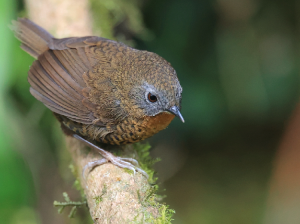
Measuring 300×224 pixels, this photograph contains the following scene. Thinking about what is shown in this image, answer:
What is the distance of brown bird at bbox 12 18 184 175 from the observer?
238cm

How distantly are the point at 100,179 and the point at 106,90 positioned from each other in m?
0.75

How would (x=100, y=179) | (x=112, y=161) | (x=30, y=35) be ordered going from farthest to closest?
(x=30, y=35) → (x=112, y=161) → (x=100, y=179)

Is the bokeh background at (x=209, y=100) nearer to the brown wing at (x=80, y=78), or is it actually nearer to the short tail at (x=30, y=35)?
the short tail at (x=30, y=35)

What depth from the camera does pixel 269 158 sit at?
174 inches

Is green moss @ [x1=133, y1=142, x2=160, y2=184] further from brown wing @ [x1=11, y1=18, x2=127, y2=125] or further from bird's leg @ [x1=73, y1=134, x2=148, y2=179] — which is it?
brown wing @ [x1=11, y1=18, x2=127, y2=125]

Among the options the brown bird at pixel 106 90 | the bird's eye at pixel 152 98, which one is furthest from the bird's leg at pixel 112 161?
the bird's eye at pixel 152 98

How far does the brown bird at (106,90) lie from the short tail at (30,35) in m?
0.09

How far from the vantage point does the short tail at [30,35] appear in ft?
9.69

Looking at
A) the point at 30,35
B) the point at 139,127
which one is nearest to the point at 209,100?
the point at 139,127

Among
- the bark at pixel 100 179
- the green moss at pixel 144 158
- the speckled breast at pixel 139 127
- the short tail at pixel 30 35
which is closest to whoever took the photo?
the bark at pixel 100 179

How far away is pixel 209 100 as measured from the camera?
378 cm

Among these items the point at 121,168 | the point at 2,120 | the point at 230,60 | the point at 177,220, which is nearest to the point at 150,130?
the point at 121,168

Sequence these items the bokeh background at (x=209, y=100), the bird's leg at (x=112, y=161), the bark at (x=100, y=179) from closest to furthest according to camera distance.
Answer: the bark at (x=100, y=179), the bird's leg at (x=112, y=161), the bokeh background at (x=209, y=100)

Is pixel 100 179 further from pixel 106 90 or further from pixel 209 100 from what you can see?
pixel 209 100
